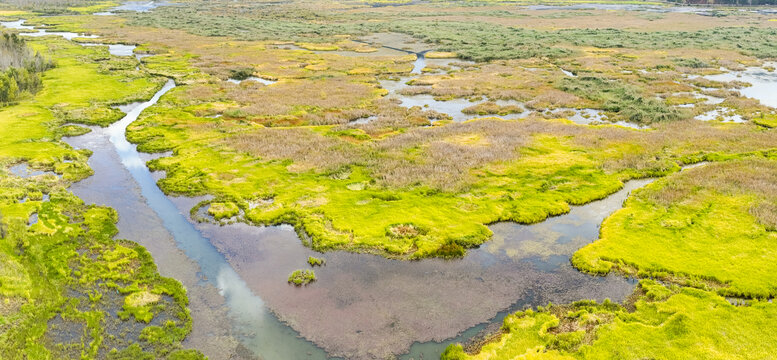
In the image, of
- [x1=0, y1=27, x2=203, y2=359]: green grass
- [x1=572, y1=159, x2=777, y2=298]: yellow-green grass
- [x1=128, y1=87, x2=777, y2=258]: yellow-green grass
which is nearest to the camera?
[x1=0, y1=27, x2=203, y2=359]: green grass

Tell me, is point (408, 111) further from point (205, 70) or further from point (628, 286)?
point (205, 70)

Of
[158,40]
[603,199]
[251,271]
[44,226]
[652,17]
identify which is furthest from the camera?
[652,17]

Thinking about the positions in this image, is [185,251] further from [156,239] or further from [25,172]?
[25,172]

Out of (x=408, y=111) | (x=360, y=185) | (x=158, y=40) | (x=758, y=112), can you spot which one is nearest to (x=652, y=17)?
(x=758, y=112)

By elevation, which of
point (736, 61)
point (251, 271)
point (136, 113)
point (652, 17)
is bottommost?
point (251, 271)

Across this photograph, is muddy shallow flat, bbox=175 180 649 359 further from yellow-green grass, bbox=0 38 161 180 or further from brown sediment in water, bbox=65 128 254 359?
yellow-green grass, bbox=0 38 161 180

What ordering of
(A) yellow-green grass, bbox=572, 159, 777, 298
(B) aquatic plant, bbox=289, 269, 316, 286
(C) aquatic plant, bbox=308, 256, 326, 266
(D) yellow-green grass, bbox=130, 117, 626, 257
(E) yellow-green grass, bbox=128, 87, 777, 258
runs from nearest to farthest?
(A) yellow-green grass, bbox=572, 159, 777, 298 → (B) aquatic plant, bbox=289, 269, 316, 286 → (C) aquatic plant, bbox=308, 256, 326, 266 → (D) yellow-green grass, bbox=130, 117, 626, 257 → (E) yellow-green grass, bbox=128, 87, 777, 258

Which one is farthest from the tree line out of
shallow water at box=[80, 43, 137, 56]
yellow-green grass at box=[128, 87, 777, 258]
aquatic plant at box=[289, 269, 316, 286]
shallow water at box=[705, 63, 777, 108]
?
shallow water at box=[705, 63, 777, 108]
